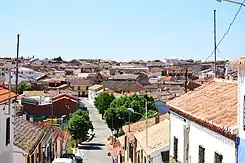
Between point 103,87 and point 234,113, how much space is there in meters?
97.8

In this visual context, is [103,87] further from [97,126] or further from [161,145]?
[161,145]

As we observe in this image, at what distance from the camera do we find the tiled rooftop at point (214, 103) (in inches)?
491

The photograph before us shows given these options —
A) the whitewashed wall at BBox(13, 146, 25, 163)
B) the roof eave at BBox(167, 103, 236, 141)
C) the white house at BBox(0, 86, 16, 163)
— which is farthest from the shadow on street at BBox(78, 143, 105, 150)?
the roof eave at BBox(167, 103, 236, 141)

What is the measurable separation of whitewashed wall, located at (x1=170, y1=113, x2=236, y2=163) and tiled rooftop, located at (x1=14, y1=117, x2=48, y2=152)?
618 centimetres

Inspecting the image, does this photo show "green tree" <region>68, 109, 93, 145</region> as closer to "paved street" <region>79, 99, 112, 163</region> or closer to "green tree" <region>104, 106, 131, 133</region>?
"paved street" <region>79, 99, 112, 163</region>

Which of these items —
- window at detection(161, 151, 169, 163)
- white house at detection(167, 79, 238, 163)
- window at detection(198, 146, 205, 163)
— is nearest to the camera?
white house at detection(167, 79, 238, 163)

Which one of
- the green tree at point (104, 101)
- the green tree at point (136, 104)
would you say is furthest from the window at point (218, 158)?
the green tree at point (104, 101)

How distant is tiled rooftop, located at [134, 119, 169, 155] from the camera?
2228cm

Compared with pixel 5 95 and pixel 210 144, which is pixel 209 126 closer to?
pixel 210 144

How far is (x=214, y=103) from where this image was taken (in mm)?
14492

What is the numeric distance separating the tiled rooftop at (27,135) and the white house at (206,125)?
595 cm

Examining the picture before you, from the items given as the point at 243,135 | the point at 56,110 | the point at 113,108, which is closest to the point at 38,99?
the point at 56,110

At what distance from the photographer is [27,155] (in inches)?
792

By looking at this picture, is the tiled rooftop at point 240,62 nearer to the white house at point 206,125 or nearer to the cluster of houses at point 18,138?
the white house at point 206,125
